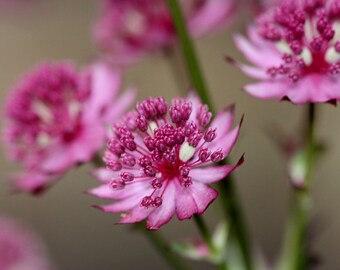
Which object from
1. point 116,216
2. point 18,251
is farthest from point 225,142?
point 116,216

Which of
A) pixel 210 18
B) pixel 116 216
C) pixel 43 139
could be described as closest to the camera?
pixel 43 139

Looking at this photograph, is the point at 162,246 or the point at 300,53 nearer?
the point at 300,53

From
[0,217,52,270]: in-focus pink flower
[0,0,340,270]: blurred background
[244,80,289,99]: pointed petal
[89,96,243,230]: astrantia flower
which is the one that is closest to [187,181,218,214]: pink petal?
[89,96,243,230]: astrantia flower

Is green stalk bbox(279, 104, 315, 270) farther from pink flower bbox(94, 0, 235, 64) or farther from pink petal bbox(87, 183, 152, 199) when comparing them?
pink flower bbox(94, 0, 235, 64)

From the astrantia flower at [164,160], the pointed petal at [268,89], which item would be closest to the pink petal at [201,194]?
the astrantia flower at [164,160]

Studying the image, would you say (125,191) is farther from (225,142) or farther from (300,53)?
(300,53)

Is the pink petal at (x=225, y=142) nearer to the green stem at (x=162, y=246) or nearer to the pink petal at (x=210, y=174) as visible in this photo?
the pink petal at (x=210, y=174)
